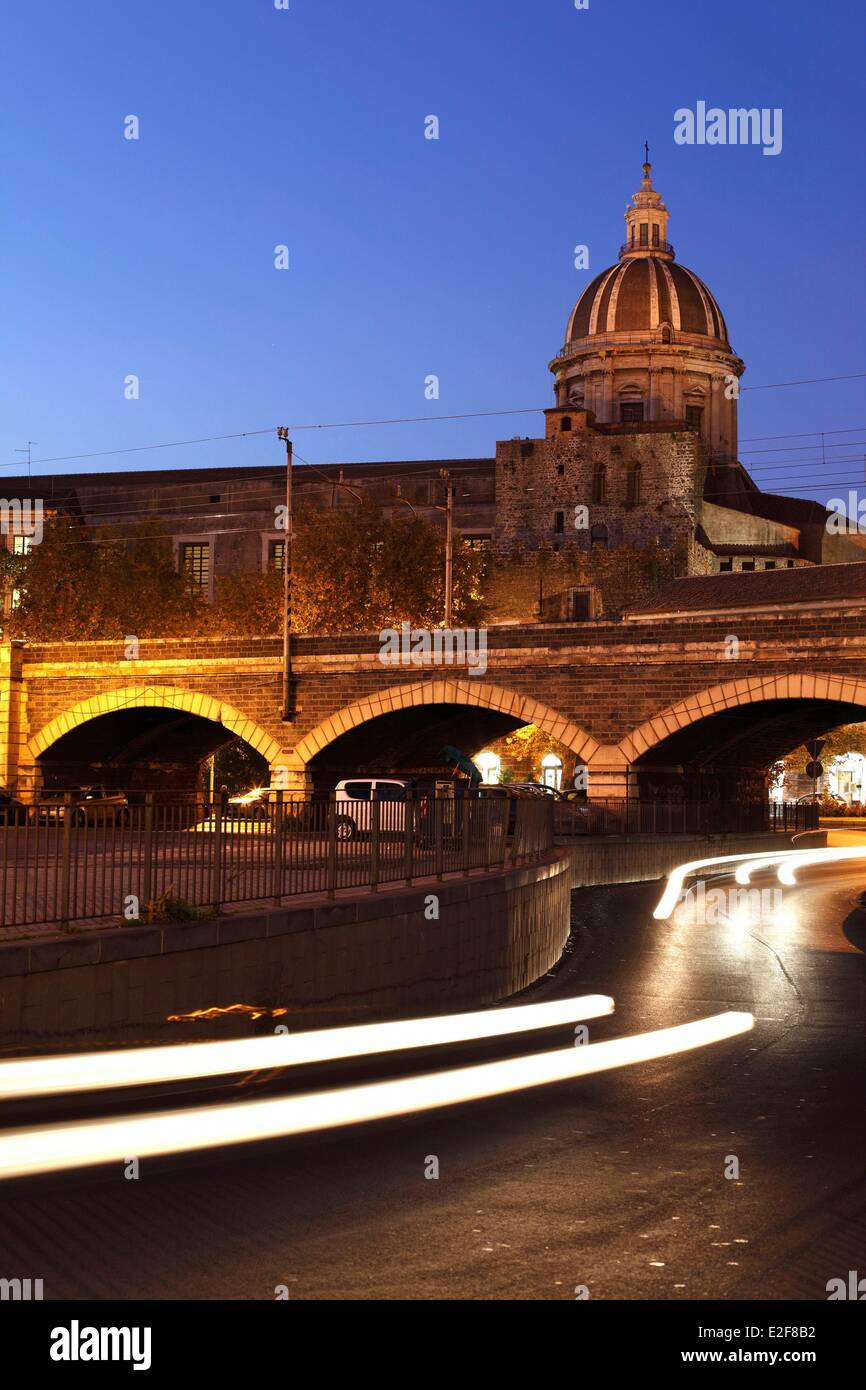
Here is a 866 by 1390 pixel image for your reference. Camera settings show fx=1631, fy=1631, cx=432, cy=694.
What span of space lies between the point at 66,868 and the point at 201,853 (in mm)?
1403

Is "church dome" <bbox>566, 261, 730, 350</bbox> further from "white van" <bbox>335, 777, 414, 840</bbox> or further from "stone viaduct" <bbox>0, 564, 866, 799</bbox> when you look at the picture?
"white van" <bbox>335, 777, 414, 840</bbox>

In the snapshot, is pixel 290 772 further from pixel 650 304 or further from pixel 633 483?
pixel 650 304

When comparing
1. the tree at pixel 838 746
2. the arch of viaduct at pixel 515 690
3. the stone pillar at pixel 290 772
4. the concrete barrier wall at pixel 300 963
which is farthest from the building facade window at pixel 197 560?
the concrete barrier wall at pixel 300 963

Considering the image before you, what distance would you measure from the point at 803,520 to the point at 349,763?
165 feet

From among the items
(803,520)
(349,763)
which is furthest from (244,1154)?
(803,520)

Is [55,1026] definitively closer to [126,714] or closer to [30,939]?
[30,939]

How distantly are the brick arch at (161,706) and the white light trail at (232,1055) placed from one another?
37567 mm

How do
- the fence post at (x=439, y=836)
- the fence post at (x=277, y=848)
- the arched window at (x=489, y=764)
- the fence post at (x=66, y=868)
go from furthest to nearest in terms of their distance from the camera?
the arched window at (x=489, y=764), the fence post at (x=439, y=836), the fence post at (x=277, y=848), the fence post at (x=66, y=868)

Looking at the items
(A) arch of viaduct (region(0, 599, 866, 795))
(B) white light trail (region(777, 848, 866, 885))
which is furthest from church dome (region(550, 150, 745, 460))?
(B) white light trail (region(777, 848, 866, 885))

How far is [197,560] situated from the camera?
88375 mm

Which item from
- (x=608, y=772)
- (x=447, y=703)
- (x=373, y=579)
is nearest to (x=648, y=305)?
(x=373, y=579)

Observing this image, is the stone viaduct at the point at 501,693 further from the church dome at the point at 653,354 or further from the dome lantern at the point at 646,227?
the dome lantern at the point at 646,227

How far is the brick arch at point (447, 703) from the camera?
43.5 metres

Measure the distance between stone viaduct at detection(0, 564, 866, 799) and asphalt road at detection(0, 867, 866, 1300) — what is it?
2721 centimetres
